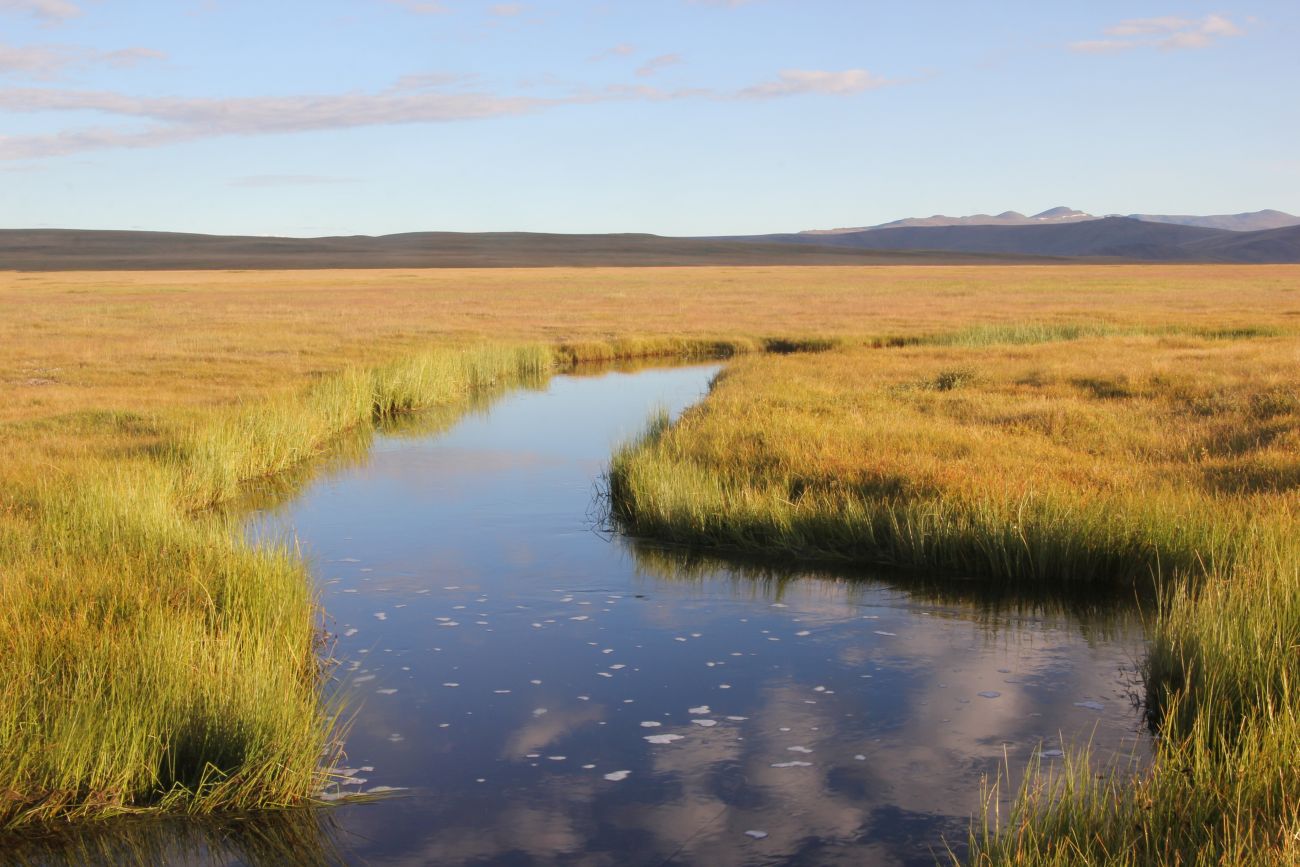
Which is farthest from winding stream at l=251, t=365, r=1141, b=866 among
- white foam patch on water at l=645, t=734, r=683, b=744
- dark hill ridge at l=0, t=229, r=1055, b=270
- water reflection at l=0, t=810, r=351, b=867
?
dark hill ridge at l=0, t=229, r=1055, b=270

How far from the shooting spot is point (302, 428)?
61.8 ft

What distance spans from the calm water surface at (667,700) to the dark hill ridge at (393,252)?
347 feet

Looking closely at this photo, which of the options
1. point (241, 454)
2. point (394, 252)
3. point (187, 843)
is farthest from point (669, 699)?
point (394, 252)

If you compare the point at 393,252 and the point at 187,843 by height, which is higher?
the point at 393,252

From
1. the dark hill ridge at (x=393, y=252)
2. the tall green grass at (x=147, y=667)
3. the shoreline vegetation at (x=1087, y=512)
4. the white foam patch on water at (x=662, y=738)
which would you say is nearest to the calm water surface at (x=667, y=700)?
the white foam patch on water at (x=662, y=738)

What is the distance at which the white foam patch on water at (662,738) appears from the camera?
7668 mm

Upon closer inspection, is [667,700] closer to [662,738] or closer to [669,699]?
[669,699]

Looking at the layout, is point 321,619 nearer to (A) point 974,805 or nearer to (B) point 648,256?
(A) point 974,805

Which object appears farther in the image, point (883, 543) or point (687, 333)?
point (687, 333)

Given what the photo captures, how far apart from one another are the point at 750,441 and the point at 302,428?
718 centimetres

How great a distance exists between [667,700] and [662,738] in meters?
0.69

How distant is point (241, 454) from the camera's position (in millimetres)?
16562

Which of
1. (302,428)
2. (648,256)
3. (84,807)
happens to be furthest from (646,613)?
(648,256)

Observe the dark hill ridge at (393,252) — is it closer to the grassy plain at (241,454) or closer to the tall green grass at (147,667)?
the grassy plain at (241,454)
